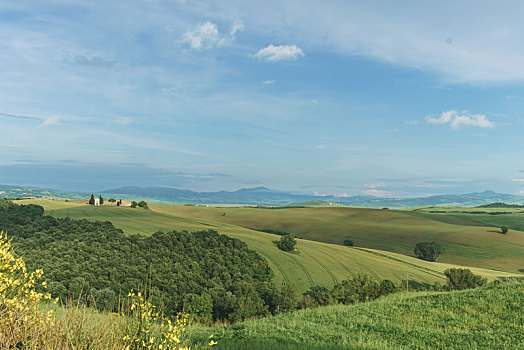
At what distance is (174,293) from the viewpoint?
115ft

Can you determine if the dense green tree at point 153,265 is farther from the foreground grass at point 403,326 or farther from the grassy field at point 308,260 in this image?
the foreground grass at point 403,326

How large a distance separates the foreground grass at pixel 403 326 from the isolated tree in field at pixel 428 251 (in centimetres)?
7516

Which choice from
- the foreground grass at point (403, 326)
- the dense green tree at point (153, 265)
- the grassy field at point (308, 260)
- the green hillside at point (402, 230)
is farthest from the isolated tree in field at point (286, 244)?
the green hillside at point (402, 230)

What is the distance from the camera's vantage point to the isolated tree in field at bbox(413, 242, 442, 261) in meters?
86.2

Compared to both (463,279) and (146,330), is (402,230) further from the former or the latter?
(146,330)

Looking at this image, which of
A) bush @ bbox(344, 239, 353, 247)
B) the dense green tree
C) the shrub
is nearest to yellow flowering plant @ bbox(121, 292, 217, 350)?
the shrub

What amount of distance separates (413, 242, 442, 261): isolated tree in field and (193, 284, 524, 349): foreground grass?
75163mm

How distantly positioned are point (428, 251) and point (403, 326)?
3284 inches

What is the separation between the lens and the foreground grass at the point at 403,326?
12.4m

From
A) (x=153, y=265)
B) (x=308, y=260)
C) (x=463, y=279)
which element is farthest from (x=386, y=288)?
(x=463, y=279)

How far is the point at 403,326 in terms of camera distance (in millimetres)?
14461

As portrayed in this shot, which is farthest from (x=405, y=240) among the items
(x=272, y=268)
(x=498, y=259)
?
(x=272, y=268)

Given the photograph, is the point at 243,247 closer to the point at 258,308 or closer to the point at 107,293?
the point at 258,308

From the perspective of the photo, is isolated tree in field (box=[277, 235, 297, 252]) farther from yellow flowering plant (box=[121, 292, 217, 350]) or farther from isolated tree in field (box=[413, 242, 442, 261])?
yellow flowering plant (box=[121, 292, 217, 350])
